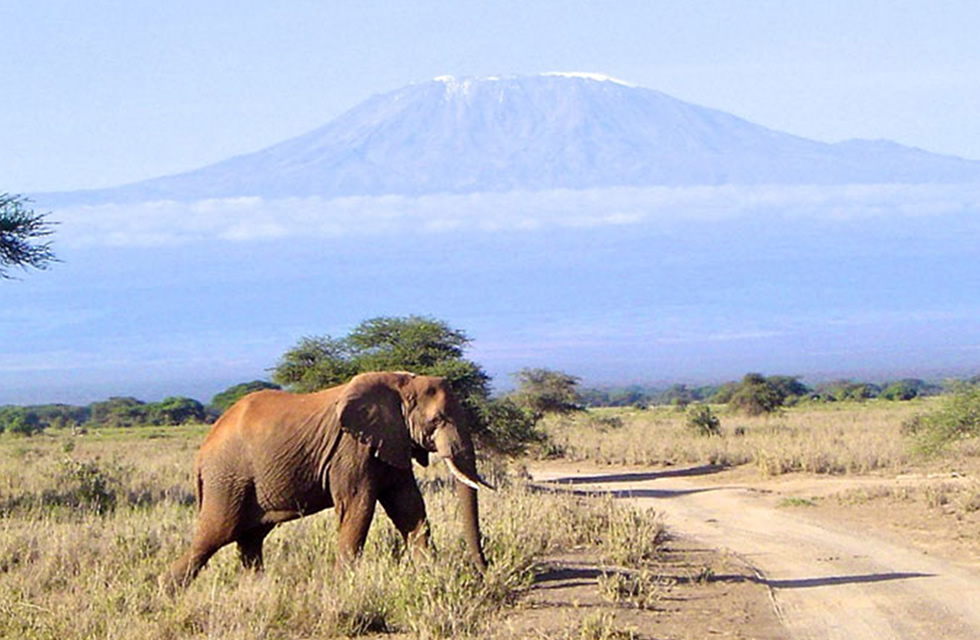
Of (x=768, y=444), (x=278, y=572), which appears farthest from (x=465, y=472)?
(x=768, y=444)

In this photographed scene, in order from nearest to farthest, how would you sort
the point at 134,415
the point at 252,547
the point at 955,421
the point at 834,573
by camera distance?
the point at 252,547 < the point at 834,573 < the point at 955,421 < the point at 134,415

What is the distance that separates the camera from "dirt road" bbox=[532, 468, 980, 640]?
37.0 feet

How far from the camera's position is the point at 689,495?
23.8 meters

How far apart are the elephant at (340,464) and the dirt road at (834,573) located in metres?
2.76

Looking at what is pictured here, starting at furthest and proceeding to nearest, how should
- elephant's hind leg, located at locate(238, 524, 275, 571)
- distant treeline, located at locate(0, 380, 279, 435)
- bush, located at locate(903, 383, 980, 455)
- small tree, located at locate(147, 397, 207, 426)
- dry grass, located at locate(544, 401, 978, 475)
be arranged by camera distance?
small tree, located at locate(147, 397, 207, 426) < distant treeline, located at locate(0, 380, 279, 435) < dry grass, located at locate(544, 401, 978, 475) < bush, located at locate(903, 383, 980, 455) < elephant's hind leg, located at locate(238, 524, 275, 571)

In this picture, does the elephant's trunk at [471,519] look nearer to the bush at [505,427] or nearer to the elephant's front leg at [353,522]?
the elephant's front leg at [353,522]

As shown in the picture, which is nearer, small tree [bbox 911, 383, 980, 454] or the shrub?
the shrub

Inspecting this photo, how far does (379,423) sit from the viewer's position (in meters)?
12.0

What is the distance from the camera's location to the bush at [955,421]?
70.6 feet

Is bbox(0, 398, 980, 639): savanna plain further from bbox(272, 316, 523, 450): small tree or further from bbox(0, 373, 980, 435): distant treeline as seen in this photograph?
bbox(0, 373, 980, 435): distant treeline

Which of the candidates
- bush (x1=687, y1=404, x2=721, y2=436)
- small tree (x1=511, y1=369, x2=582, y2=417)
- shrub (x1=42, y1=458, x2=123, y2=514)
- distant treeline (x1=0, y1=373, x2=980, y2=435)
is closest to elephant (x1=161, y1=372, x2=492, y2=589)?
shrub (x1=42, y1=458, x2=123, y2=514)

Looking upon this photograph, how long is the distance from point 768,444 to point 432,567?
1973 cm

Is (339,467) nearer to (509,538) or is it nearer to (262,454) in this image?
(262,454)

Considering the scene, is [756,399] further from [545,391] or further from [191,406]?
[191,406]
